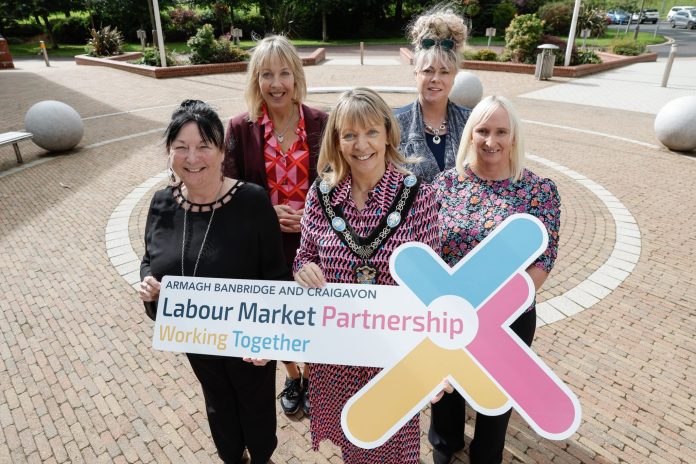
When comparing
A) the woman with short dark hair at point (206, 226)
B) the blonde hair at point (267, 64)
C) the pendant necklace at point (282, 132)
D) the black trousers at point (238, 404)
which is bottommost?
the black trousers at point (238, 404)

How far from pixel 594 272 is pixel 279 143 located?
13.9 feet

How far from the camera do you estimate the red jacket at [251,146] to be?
2898 millimetres

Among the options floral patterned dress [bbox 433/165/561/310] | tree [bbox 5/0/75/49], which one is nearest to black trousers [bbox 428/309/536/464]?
floral patterned dress [bbox 433/165/561/310]

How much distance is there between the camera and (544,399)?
6.09ft

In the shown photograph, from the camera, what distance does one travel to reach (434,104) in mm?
2896

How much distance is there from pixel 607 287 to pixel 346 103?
4.26 m

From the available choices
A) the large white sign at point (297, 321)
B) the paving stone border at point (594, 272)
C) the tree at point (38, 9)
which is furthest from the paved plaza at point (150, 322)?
the tree at point (38, 9)

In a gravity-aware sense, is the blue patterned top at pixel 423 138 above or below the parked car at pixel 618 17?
below

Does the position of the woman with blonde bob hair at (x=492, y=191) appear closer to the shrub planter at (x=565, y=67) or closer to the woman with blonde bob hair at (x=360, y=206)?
the woman with blonde bob hair at (x=360, y=206)

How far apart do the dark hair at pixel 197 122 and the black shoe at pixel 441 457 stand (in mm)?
2407

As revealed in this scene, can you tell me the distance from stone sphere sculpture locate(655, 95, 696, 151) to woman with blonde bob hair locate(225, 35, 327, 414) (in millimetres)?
9272

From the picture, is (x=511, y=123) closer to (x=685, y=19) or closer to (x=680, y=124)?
(x=680, y=124)

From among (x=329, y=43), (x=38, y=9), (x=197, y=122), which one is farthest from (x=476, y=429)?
(x=38, y=9)

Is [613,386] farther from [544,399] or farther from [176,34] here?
[176,34]
